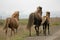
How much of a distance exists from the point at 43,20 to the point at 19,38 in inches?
101

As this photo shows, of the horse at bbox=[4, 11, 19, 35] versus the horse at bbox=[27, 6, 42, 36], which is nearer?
the horse at bbox=[4, 11, 19, 35]

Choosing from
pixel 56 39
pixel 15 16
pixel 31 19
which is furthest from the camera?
pixel 15 16

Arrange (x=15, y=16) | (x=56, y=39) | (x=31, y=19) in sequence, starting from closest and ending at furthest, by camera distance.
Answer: (x=56, y=39) < (x=31, y=19) < (x=15, y=16)

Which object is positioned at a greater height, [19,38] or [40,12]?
[40,12]

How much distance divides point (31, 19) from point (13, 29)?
142cm

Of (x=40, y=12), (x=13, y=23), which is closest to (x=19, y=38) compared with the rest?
(x=13, y=23)

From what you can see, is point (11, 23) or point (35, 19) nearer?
point (11, 23)

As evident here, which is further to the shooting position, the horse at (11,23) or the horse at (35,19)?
the horse at (35,19)

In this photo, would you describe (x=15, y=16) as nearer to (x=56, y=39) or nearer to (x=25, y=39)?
(x=25, y=39)

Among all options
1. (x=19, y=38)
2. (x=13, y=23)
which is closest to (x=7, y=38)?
(x=19, y=38)

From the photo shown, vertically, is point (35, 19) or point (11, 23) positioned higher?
point (35, 19)

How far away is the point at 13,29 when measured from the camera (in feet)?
53.8

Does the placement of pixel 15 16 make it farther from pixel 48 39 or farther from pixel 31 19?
pixel 48 39

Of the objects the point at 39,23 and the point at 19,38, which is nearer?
the point at 19,38
